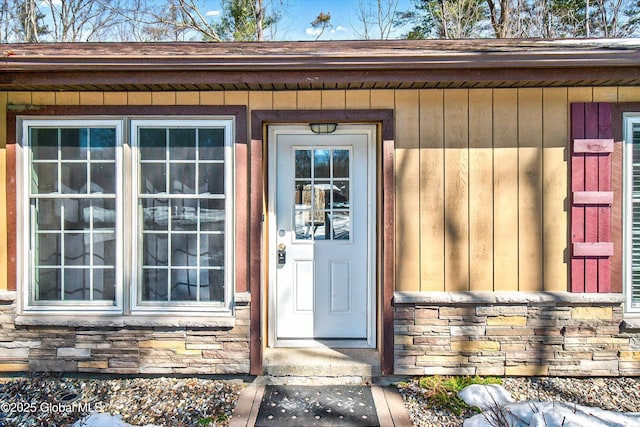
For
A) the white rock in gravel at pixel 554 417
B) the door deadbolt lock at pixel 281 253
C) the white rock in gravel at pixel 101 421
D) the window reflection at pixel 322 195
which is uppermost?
the window reflection at pixel 322 195

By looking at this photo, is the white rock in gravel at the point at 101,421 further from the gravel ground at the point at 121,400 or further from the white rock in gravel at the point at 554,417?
the white rock in gravel at the point at 554,417

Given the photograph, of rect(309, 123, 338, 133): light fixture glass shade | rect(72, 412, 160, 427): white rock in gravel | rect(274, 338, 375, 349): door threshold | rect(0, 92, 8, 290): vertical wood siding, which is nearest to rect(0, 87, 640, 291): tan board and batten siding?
rect(0, 92, 8, 290): vertical wood siding

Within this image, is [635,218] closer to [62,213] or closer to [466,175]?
[466,175]

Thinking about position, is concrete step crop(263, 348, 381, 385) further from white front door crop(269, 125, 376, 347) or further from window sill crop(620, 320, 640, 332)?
window sill crop(620, 320, 640, 332)

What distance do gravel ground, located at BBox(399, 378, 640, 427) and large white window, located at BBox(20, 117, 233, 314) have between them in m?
1.65

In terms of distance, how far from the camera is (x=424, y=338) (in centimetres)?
331

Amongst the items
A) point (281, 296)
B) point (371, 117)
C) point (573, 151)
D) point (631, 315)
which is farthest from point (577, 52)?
point (281, 296)

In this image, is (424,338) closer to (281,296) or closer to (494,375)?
Answer: (494,375)

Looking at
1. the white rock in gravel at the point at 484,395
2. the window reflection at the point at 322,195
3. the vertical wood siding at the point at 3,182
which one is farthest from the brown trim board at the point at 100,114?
the white rock in gravel at the point at 484,395

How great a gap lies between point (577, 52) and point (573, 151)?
31.0 inches

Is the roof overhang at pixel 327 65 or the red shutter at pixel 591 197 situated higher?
the roof overhang at pixel 327 65

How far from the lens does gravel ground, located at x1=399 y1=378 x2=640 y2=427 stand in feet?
9.27

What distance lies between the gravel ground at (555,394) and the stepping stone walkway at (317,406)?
1.04 feet

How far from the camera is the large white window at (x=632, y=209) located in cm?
327
